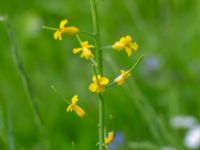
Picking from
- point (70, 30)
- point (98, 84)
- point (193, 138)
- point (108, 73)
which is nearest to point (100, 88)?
point (98, 84)

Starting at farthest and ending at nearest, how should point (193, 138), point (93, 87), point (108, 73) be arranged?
point (108, 73) < point (193, 138) < point (93, 87)

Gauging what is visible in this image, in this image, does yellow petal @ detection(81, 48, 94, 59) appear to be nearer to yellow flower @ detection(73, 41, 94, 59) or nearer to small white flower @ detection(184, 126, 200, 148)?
yellow flower @ detection(73, 41, 94, 59)

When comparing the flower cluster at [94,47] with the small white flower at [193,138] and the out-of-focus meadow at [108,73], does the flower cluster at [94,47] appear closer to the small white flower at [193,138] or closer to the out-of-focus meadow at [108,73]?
the out-of-focus meadow at [108,73]

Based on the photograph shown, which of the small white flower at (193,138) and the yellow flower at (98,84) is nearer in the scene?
the yellow flower at (98,84)

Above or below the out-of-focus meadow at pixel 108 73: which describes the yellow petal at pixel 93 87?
below

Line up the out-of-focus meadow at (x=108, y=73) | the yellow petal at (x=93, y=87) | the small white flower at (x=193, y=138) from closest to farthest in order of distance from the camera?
the yellow petal at (x=93, y=87), the small white flower at (x=193, y=138), the out-of-focus meadow at (x=108, y=73)

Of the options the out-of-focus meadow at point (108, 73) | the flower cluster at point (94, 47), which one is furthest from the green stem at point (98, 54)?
the out-of-focus meadow at point (108, 73)

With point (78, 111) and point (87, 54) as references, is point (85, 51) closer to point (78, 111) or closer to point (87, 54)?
point (87, 54)

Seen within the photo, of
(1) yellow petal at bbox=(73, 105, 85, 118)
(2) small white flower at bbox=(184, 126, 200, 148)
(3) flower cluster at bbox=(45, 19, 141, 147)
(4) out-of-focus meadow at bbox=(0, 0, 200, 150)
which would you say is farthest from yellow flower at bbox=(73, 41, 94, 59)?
(2) small white flower at bbox=(184, 126, 200, 148)
